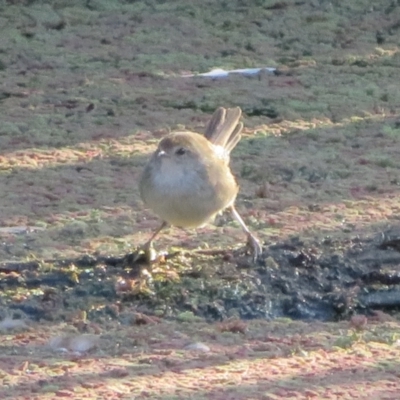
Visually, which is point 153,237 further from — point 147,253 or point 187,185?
point 187,185

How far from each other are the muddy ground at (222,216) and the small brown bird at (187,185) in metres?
0.23

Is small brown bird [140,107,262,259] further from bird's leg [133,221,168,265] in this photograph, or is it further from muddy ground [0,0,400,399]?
muddy ground [0,0,400,399]

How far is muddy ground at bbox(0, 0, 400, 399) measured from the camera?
6172mm

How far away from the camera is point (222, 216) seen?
827 cm

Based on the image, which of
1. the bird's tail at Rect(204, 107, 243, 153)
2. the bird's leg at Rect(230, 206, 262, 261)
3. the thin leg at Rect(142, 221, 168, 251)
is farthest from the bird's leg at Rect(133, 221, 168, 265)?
the bird's tail at Rect(204, 107, 243, 153)

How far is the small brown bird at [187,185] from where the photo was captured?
7180mm

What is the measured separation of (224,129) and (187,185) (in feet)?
4.64

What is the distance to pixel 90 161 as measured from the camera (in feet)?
30.0

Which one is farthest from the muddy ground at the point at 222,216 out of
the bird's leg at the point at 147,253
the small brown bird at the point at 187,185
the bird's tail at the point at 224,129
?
the bird's tail at the point at 224,129

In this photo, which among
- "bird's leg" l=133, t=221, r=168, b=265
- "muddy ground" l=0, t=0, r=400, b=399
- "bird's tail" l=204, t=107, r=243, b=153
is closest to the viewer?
"muddy ground" l=0, t=0, r=400, b=399

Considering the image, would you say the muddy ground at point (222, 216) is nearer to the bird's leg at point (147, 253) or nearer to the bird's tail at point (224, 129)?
the bird's leg at point (147, 253)

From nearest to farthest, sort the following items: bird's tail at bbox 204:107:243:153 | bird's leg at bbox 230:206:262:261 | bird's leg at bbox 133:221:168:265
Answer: bird's leg at bbox 133:221:168:265 → bird's leg at bbox 230:206:262:261 → bird's tail at bbox 204:107:243:153

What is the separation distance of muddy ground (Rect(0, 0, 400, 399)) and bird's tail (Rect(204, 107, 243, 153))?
0.36 m

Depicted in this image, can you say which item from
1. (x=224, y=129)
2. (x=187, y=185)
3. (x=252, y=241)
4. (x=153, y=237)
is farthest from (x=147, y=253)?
(x=224, y=129)
